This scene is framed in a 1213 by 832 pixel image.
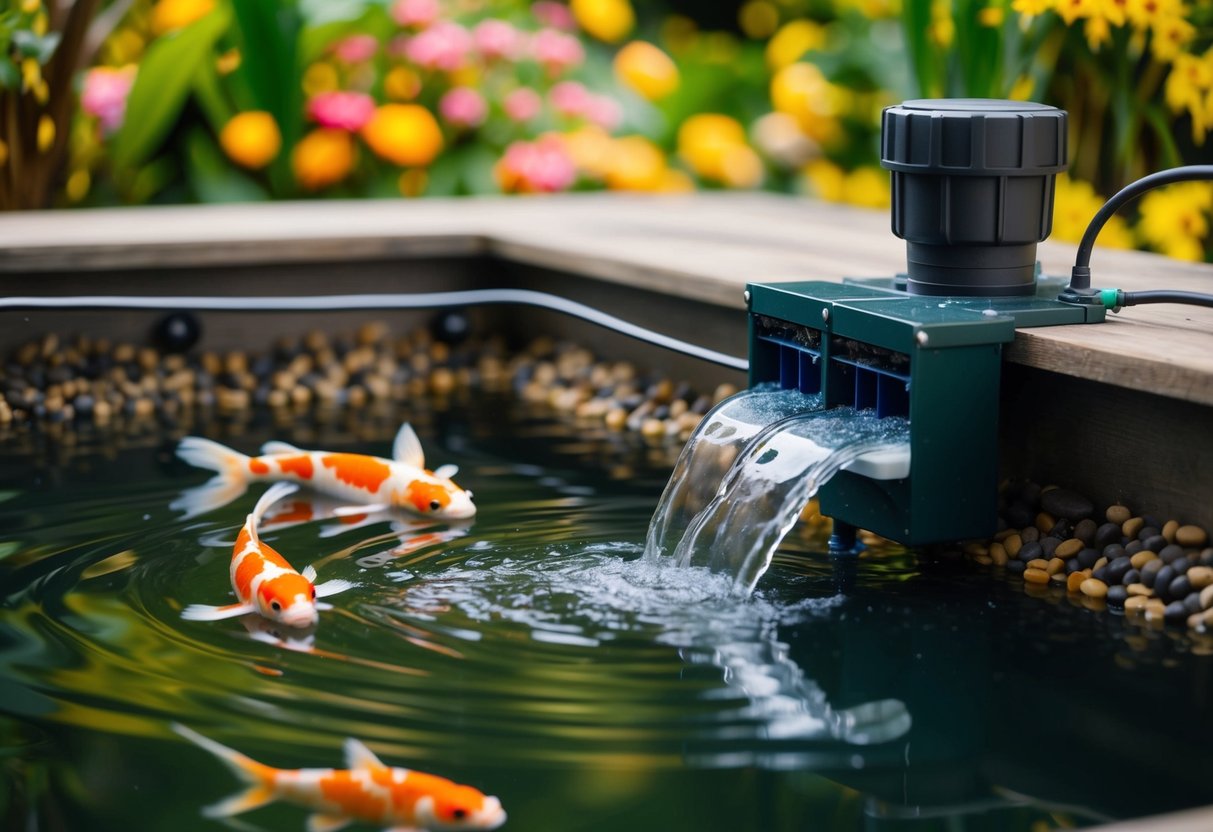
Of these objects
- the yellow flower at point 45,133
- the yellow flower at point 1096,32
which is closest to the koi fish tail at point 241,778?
the yellow flower at point 1096,32

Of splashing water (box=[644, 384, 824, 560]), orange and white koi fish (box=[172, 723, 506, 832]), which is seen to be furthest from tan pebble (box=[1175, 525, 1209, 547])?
orange and white koi fish (box=[172, 723, 506, 832])

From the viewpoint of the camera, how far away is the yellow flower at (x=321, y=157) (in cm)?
529

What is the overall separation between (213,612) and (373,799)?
0.75 meters

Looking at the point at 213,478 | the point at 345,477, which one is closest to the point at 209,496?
the point at 213,478

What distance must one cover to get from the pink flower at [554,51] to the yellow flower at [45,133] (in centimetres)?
172

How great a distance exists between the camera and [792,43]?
631 centimetres

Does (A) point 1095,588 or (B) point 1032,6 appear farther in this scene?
(B) point 1032,6

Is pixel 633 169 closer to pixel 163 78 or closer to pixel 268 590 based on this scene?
pixel 163 78

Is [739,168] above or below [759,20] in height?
below

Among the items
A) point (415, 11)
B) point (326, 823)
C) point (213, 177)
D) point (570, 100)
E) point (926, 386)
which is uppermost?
point (415, 11)

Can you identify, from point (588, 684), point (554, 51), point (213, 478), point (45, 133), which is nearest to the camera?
point (588, 684)

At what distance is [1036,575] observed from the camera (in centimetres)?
261

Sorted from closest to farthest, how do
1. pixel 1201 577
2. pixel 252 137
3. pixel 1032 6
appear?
pixel 1201 577 < pixel 1032 6 < pixel 252 137

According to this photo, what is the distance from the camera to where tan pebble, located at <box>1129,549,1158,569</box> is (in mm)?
2490
